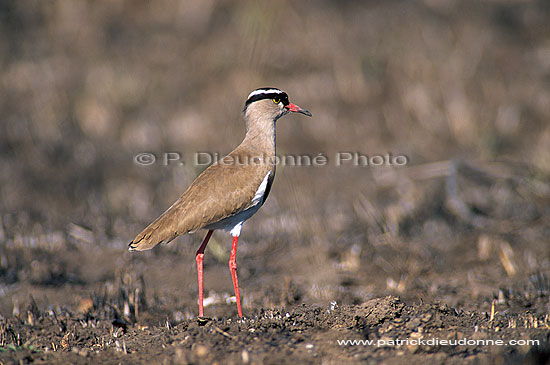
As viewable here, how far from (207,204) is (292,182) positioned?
412cm

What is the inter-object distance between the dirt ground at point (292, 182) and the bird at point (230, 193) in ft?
2.71

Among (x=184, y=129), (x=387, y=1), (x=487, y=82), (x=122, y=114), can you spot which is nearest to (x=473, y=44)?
(x=487, y=82)

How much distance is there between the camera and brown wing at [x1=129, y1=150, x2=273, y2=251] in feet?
16.5

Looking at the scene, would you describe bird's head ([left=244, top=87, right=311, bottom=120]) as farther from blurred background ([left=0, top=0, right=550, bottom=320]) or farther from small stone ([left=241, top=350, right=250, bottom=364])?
small stone ([left=241, top=350, right=250, bottom=364])

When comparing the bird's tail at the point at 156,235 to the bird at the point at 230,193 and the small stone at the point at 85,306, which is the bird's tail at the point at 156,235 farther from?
the small stone at the point at 85,306

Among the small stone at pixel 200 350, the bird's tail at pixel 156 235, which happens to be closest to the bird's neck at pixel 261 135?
the bird's tail at pixel 156 235

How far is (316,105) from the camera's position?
1106 centimetres

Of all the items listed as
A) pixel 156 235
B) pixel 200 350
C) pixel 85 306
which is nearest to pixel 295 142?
pixel 85 306

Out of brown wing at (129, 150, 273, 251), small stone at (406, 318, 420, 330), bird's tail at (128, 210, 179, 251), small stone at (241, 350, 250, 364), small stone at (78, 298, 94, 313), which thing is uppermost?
brown wing at (129, 150, 273, 251)

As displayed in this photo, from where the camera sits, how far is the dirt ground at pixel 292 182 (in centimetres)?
422

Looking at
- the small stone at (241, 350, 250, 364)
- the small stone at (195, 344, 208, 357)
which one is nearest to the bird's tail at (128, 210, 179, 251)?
the small stone at (195, 344, 208, 357)

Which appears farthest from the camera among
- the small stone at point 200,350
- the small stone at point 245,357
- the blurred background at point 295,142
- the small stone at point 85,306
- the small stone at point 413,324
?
the blurred background at point 295,142

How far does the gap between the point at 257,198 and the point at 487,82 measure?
7500 mm

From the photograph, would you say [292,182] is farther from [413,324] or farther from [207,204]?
[413,324]
